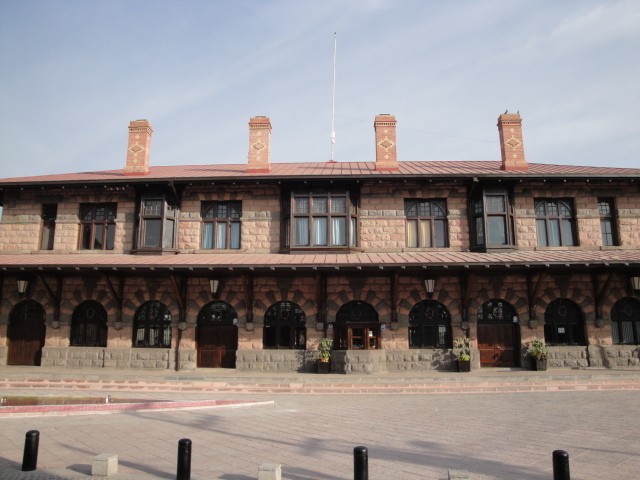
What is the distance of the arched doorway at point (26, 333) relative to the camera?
17.4 m

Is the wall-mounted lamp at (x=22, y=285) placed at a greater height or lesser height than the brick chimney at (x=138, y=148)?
lesser

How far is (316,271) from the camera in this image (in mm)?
16109

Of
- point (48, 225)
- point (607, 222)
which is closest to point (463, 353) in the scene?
point (607, 222)

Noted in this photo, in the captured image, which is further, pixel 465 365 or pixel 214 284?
pixel 214 284

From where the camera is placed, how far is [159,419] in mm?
9500

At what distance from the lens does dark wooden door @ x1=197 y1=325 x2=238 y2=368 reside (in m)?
16.9

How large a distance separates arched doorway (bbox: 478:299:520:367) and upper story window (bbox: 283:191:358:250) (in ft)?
18.0

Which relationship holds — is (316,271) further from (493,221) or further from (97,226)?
(97,226)

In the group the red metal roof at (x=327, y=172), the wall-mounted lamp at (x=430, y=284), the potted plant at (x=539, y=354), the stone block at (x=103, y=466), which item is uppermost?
the red metal roof at (x=327, y=172)

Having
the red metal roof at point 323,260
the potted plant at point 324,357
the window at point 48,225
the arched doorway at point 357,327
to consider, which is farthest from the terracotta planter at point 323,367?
the window at point 48,225

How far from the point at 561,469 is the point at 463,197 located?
13.8 meters

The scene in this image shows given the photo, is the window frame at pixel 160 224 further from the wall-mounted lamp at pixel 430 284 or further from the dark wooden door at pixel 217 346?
the wall-mounted lamp at pixel 430 284

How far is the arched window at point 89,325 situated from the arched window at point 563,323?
53.6 feet

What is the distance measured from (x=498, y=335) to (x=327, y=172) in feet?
29.5
